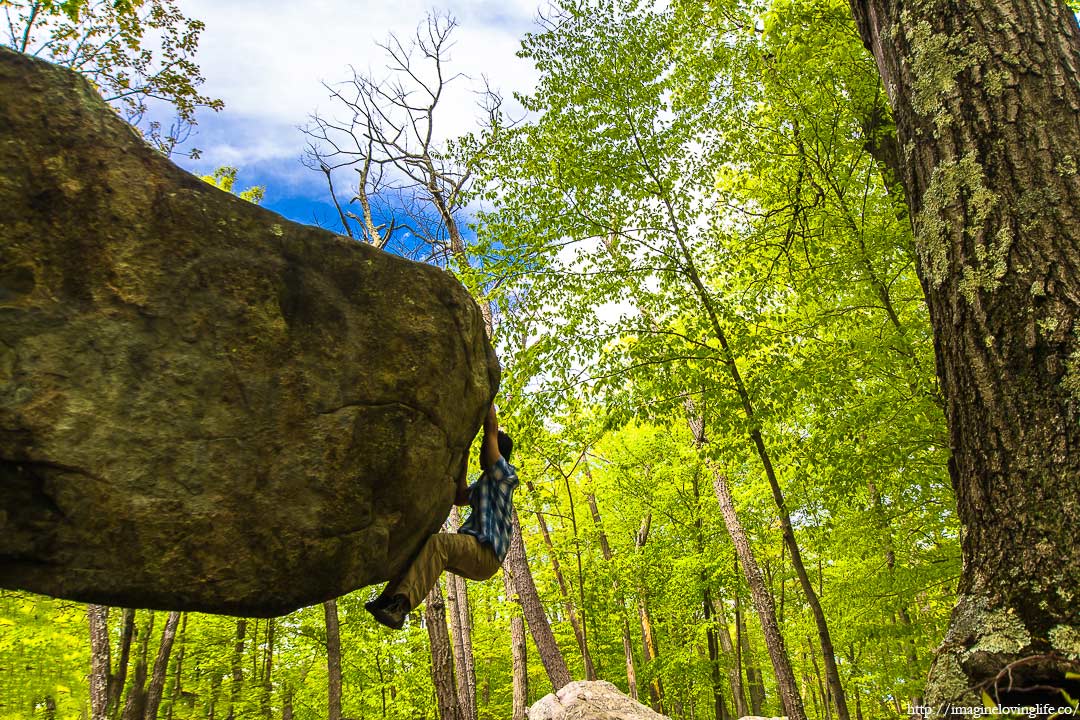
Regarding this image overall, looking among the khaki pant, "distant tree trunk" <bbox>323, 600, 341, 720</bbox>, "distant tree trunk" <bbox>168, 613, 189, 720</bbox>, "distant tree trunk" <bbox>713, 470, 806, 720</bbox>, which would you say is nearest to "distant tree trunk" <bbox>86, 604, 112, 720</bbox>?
"distant tree trunk" <bbox>323, 600, 341, 720</bbox>

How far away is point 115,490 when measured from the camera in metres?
3.04

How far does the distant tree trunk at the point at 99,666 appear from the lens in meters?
10.6

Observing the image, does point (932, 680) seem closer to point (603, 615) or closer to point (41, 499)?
point (41, 499)

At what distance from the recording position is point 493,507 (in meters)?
5.22

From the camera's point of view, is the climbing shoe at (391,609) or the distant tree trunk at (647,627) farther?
the distant tree trunk at (647,627)

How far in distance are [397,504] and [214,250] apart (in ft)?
6.20

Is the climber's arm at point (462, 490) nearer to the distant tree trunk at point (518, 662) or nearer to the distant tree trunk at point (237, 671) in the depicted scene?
the distant tree trunk at point (518, 662)

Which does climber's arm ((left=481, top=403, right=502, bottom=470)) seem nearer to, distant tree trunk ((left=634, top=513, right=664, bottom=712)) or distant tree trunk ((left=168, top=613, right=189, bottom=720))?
distant tree trunk ((left=168, top=613, right=189, bottom=720))

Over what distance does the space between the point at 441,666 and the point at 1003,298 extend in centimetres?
1049

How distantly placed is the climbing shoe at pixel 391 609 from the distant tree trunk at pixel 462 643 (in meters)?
9.99

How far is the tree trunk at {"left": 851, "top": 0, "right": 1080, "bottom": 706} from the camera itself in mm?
1996

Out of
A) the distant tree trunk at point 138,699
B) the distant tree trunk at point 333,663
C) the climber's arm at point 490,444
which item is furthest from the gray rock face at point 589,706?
the distant tree trunk at point 138,699

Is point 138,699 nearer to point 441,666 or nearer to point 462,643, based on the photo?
point 462,643

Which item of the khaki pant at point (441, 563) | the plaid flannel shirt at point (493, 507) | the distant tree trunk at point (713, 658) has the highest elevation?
the plaid flannel shirt at point (493, 507)
